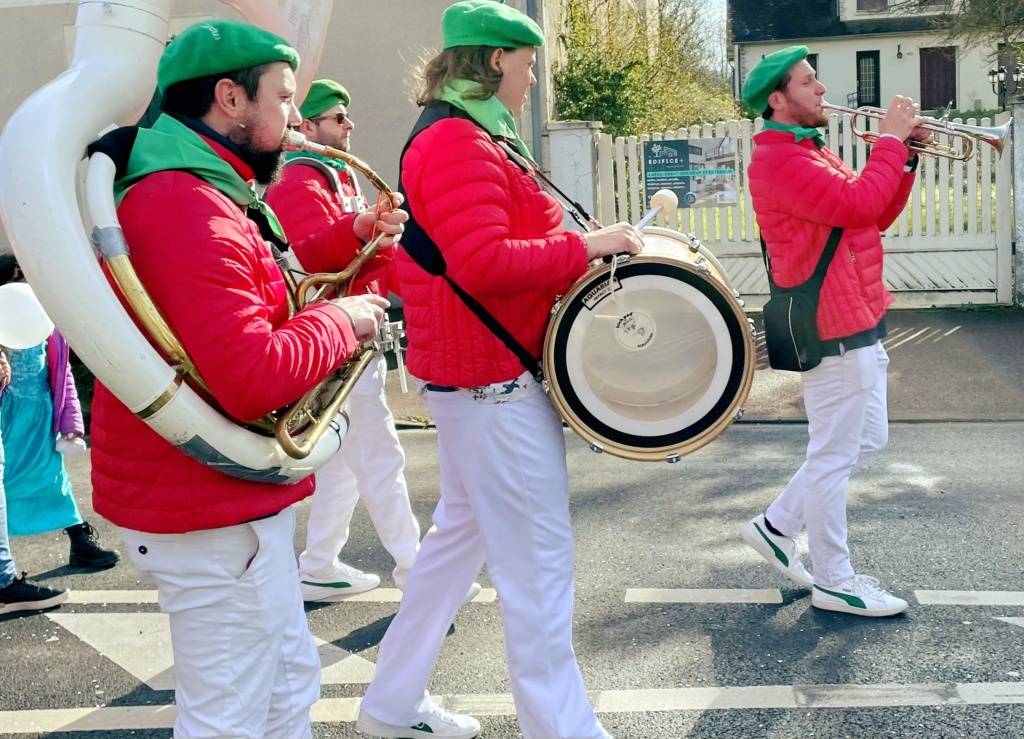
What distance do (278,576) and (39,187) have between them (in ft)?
2.97

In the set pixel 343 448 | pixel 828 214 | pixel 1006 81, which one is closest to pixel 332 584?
pixel 343 448

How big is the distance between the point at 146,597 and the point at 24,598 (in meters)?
0.47

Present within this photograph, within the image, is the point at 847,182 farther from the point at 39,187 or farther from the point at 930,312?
the point at 930,312

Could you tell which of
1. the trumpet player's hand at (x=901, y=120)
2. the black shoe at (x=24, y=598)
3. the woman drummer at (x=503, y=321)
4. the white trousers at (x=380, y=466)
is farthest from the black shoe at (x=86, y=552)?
the trumpet player's hand at (x=901, y=120)

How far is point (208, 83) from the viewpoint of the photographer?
2.40m

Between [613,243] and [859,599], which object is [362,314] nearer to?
[613,243]

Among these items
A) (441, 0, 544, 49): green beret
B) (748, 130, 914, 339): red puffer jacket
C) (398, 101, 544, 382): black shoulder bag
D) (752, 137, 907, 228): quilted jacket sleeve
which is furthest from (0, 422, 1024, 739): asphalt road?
(441, 0, 544, 49): green beret

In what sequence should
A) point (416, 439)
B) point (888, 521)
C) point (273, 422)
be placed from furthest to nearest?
point (416, 439) < point (888, 521) < point (273, 422)

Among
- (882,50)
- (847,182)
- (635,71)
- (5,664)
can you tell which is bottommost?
(5,664)

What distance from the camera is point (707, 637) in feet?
13.5

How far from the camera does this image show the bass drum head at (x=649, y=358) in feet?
9.86

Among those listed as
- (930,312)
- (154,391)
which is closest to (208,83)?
(154,391)

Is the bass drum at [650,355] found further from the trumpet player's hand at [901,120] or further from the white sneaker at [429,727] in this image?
the trumpet player's hand at [901,120]

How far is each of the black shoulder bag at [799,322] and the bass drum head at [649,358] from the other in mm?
1165
